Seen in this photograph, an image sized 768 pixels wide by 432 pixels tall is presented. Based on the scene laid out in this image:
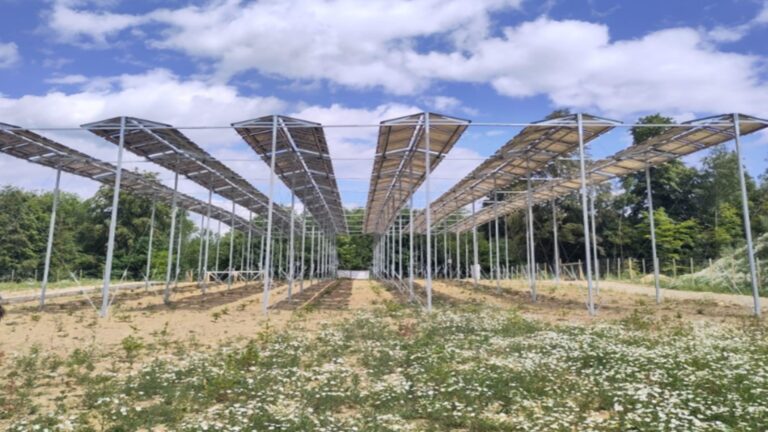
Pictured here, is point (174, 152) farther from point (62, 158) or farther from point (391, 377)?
point (391, 377)

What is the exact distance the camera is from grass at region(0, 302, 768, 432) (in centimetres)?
530

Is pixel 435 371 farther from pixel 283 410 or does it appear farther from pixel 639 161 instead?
pixel 639 161

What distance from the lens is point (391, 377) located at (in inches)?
291

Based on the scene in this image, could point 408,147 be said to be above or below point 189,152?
above

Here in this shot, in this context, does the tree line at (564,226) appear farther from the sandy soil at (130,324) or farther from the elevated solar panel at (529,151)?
the sandy soil at (130,324)

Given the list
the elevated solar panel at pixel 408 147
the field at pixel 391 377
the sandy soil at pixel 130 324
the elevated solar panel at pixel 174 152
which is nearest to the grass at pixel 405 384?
the field at pixel 391 377

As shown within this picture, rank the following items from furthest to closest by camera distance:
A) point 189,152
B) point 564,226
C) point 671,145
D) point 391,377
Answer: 1. point 564,226
2. point 189,152
3. point 671,145
4. point 391,377

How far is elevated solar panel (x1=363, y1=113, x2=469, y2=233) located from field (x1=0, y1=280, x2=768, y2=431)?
19.4 ft

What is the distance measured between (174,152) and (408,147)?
8.22 meters

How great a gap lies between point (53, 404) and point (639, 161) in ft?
62.1

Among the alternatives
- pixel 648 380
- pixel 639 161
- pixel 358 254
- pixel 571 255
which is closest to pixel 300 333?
pixel 648 380

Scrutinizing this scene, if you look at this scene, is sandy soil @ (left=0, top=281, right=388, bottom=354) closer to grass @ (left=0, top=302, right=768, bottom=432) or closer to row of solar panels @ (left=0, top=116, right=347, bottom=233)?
grass @ (left=0, top=302, right=768, bottom=432)

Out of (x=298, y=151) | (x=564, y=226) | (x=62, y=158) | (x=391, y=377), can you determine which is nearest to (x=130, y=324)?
(x=62, y=158)

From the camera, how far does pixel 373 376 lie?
738 centimetres
